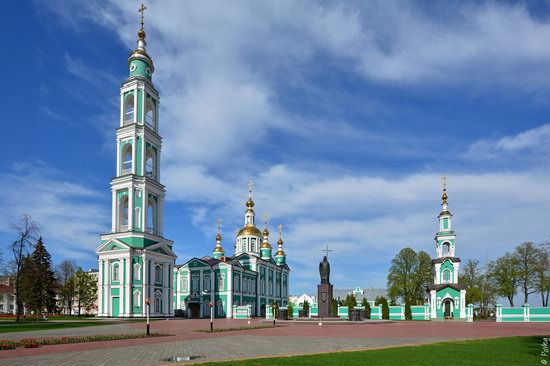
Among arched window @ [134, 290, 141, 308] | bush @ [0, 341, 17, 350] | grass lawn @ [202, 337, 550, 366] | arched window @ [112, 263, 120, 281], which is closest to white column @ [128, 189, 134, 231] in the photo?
arched window @ [112, 263, 120, 281]

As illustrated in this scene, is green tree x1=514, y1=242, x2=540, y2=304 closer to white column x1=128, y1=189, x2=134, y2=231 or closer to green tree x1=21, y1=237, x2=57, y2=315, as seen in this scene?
white column x1=128, y1=189, x2=134, y2=231

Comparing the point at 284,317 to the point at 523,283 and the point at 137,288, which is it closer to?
the point at 137,288

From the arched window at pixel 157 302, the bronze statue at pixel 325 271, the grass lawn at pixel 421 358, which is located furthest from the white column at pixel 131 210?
the grass lawn at pixel 421 358

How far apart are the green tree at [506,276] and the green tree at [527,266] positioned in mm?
508

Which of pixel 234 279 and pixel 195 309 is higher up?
pixel 234 279

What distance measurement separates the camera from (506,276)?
56.2m

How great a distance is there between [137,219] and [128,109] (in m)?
12.4

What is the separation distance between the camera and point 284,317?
41.6 metres

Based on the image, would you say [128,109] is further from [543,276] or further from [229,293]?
[543,276]

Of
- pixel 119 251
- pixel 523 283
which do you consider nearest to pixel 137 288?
pixel 119 251

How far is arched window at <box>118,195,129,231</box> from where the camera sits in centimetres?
4762

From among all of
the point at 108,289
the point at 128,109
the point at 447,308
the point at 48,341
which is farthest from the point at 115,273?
the point at 447,308

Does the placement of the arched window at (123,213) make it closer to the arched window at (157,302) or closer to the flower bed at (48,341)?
the arched window at (157,302)

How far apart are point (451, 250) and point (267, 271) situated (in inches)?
1204
